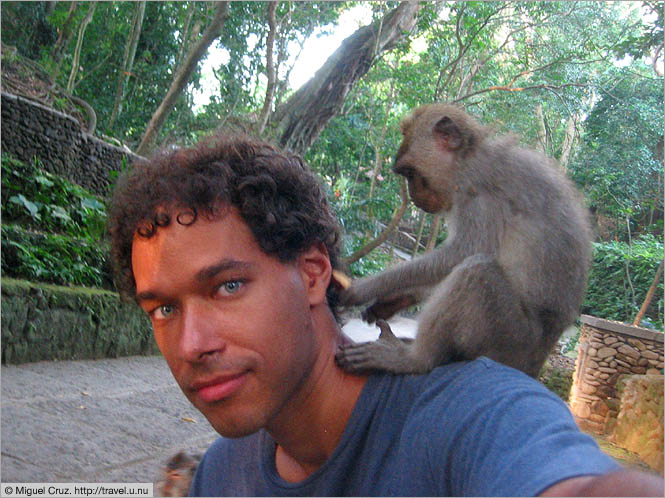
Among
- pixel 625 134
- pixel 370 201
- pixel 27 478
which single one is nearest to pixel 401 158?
pixel 370 201

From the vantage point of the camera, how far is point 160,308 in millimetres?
1147

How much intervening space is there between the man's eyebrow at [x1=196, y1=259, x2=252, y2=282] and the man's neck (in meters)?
0.27

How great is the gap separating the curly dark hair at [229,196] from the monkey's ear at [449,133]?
0.84m

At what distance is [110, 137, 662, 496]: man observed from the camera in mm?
946

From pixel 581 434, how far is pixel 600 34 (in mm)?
2874

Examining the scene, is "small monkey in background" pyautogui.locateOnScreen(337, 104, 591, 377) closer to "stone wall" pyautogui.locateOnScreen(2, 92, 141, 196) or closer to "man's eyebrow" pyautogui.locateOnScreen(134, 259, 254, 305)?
"man's eyebrow" pyautogui.locateOnScreen(134, 259, 254, 305)

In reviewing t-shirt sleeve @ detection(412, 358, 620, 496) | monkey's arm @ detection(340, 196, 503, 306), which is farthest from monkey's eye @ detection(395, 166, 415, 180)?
t-shirt sleeve @ detection(412, 358, 620, 496)

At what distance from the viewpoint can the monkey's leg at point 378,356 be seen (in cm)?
130

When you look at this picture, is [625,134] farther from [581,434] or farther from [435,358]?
[581,434]

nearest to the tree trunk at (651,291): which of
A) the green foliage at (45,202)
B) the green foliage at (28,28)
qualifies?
the green foliage at (45,202)

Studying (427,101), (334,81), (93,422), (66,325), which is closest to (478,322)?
(427,101)

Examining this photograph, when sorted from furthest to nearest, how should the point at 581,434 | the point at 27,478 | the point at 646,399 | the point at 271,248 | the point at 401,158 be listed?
the point at 646,399 → the point at 27,478 → the point at 401,158 → the point at 271,248 → the point at 581,434

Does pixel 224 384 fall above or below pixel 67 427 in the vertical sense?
above

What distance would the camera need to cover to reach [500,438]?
835 mm
